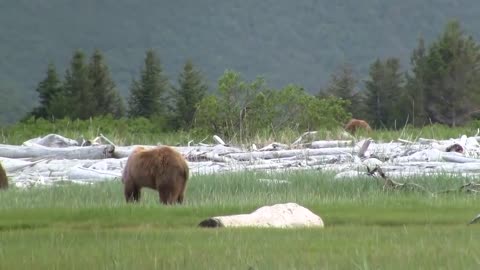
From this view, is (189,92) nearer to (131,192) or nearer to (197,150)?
(197,150)

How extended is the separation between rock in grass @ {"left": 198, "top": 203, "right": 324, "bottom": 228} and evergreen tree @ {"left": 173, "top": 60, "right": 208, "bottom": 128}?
43.4 m

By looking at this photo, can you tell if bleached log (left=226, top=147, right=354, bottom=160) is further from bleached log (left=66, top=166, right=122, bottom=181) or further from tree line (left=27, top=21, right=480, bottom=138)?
tree line (left=27, top=21, right=480, bottom=138)

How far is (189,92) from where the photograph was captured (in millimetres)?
57531

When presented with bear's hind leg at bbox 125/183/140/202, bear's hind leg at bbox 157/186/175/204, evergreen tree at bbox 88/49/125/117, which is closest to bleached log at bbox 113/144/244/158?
bear's hind leg at bbox 125/183/140/202

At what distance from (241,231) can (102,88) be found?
57.5 meters

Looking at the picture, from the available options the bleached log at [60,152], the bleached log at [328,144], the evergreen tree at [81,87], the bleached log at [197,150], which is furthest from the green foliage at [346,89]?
the bleached log at [60,152]

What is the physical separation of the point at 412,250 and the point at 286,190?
21.2 ft

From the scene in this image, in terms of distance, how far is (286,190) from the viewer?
12.4 metres

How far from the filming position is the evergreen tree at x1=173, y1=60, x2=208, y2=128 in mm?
54344

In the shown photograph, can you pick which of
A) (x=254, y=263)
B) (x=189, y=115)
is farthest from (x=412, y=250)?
(x=189, y=115)

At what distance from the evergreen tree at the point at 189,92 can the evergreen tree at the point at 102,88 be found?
570 cm

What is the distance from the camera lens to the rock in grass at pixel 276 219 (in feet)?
26.2

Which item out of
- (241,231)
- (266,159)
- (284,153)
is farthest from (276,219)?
(284,153)

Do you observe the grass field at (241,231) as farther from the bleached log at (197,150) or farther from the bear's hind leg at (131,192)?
the bleached log at (197,150)
